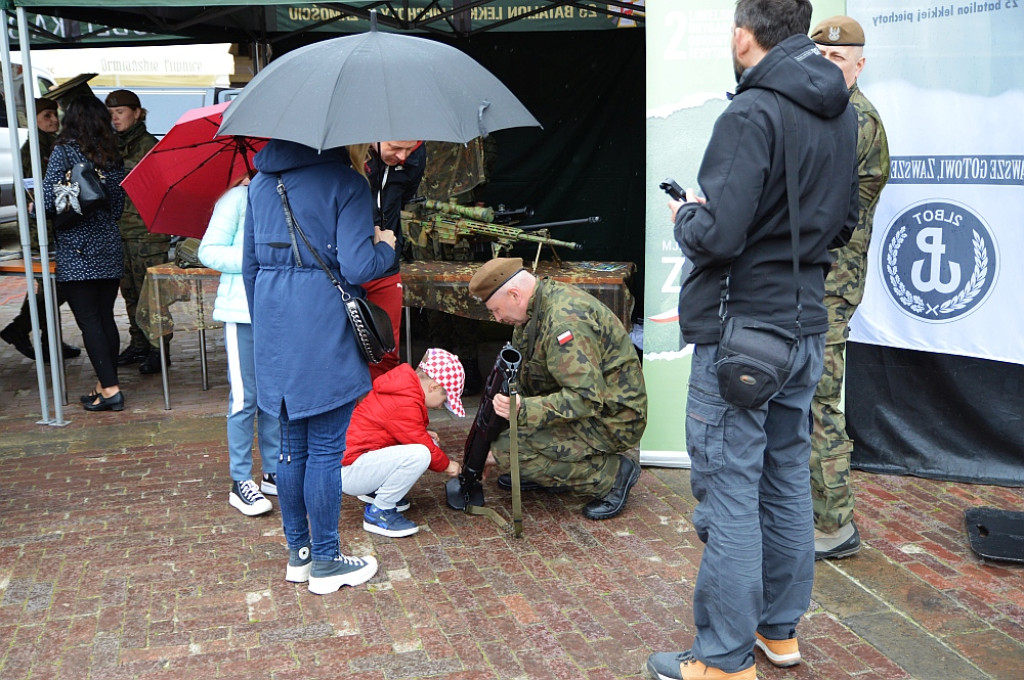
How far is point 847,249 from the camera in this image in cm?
373

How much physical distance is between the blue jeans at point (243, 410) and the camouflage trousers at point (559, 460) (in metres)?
1.09

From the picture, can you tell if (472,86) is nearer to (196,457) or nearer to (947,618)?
(947,618)

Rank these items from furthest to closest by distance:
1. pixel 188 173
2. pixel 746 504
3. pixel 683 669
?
pixel 188 173 < pixel 683 669 < pixel 746 504

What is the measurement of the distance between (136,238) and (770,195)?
5.67 metres

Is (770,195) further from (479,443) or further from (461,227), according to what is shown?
(461,227)

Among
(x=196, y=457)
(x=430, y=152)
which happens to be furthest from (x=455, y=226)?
(x=196, y=457)

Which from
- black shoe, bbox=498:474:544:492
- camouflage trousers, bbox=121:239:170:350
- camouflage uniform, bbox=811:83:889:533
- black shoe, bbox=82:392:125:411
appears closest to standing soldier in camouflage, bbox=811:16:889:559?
camouflage uniform, bbox=811:83:889:533

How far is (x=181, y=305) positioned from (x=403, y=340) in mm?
2061

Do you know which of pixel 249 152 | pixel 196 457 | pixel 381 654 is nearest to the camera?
pixel 381 654

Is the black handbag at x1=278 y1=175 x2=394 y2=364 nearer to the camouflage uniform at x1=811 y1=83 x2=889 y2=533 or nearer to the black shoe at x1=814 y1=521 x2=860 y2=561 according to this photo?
the camouflage uniform at x1=811 y1=83 x2=889 y2=533

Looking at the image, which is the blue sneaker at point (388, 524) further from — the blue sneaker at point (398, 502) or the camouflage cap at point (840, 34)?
the camouflage cap at point (840, 34)

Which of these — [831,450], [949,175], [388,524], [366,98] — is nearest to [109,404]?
[388,524]

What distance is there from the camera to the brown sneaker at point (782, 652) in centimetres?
300

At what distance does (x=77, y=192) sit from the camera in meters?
5.67
